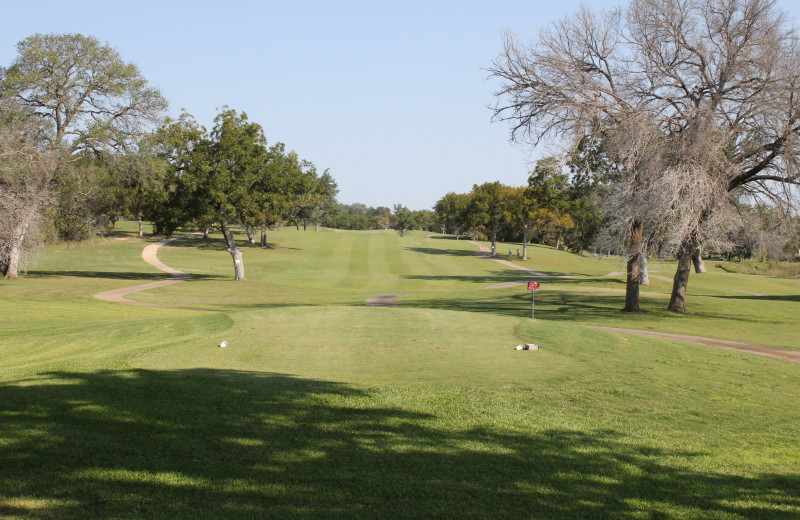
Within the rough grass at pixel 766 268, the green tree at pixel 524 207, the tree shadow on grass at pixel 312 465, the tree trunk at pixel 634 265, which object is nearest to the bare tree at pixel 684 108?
the tree trunk at pixel 634 265

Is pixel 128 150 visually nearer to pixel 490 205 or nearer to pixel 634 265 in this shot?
pixel 634 265

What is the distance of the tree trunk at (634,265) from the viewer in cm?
2595

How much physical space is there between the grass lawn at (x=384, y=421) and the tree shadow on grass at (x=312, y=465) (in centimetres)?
3

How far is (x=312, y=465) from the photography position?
20.2ft

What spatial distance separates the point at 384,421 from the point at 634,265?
75.4 ft

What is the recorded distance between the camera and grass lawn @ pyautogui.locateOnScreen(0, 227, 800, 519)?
5539 millimetres

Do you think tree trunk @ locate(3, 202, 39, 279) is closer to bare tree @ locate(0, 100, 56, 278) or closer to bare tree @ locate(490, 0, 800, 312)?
bare tree @ locate(0, 100, 56, 278)

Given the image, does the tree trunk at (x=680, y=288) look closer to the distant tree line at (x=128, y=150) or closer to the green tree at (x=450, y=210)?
the distant tree line at (x=128, y=150)

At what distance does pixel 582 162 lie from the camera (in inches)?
1172

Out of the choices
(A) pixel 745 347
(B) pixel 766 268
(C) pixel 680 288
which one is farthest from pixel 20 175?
(B) pixel 766 268

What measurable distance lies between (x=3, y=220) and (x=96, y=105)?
1589cm

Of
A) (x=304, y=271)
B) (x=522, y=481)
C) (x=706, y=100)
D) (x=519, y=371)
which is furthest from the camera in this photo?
(x=304, y=271)

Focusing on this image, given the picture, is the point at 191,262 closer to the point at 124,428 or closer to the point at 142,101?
the point at 142,101

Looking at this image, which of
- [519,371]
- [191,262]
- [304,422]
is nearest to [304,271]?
[191,262]
